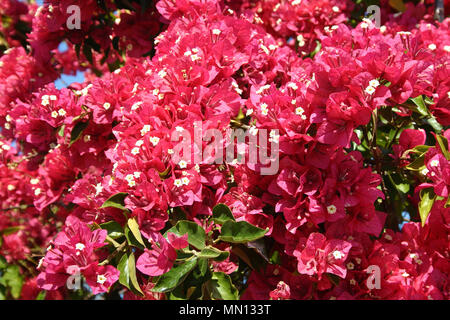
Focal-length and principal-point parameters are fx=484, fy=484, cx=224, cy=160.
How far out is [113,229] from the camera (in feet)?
4.70

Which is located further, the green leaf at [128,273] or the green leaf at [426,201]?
the green leaf at [426,201]

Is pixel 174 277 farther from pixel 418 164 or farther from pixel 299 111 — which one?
pixel 418 164

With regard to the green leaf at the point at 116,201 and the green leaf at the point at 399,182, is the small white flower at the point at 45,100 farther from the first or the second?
the green leaf at the point at 399,182

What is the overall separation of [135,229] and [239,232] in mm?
290

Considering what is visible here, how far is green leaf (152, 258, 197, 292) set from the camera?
1285 mm

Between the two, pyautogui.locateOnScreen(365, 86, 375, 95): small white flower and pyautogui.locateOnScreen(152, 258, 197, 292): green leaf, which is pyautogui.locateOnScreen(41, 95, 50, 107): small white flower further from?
pyautogui.locateOnScreen(365, 86, 375, 95): small white flower

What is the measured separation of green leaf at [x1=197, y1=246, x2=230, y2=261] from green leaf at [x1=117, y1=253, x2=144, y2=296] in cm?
20

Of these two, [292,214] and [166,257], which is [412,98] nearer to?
[292,214]

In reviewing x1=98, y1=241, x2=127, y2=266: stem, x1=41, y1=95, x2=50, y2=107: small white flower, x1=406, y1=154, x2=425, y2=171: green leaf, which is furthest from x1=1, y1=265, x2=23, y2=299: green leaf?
x1=406, y1=154, x2=425, y2=171: green leaf

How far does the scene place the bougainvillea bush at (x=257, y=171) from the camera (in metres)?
1.38

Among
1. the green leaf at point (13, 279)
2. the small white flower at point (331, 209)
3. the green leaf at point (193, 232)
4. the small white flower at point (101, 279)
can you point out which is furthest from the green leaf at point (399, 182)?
the green leaf at point (13, 279)

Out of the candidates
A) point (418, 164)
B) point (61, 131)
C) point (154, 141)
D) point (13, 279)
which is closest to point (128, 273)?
point (154, 141)

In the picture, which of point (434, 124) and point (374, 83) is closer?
point (374, 83)
